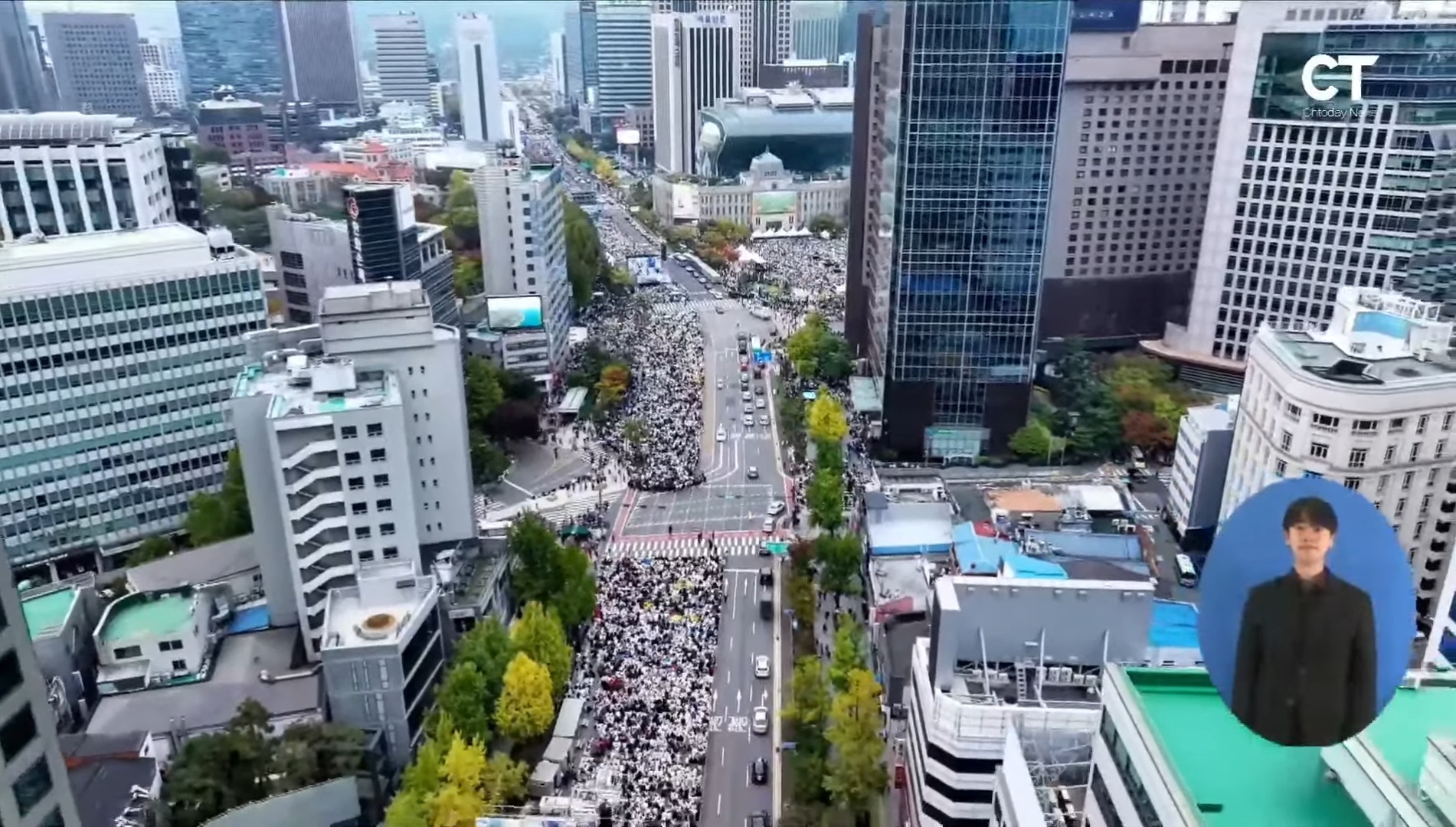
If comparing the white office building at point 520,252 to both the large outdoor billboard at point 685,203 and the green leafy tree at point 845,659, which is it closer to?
the green leafy tree at point 845,659

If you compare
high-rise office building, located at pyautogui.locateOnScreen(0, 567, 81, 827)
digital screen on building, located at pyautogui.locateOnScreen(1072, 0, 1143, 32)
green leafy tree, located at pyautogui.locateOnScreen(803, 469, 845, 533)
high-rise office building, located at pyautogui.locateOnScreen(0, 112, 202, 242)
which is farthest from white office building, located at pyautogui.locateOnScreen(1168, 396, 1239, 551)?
high-rise office building, located at pyautogui.locateOnScreen(0, 112, 202, 242)

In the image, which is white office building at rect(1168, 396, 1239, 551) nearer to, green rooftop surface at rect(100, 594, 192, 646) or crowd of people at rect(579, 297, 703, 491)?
crowd of people at rect(579, 297, 703, 491)

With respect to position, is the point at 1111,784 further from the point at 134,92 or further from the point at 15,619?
the point at 134,92

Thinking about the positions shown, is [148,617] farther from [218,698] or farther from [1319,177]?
[1319,177]

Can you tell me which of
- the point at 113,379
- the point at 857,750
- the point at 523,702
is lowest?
the point at 523,702

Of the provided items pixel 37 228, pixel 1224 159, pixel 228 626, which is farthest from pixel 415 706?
pixel 1224 159

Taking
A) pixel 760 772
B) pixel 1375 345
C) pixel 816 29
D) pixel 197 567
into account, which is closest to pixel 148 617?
pixel 197 567

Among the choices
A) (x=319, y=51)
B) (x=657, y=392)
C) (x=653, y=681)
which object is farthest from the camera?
(x=319, y=51)

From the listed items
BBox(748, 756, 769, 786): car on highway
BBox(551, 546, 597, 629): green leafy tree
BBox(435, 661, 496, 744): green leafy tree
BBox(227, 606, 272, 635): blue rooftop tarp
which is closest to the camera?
BBox(435, 661, 496, 744): green leafy tree
